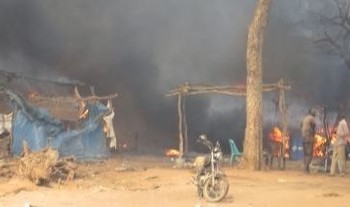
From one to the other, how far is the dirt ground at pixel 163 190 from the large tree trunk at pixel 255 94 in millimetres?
1107

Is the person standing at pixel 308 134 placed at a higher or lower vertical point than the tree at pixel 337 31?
lower

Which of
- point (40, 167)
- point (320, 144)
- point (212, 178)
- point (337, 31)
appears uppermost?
point (337, 31)

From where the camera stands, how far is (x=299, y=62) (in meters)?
27.1

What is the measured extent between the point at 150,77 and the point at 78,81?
3.13m

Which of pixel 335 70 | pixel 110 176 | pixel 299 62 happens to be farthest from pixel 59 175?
pixel 335 70

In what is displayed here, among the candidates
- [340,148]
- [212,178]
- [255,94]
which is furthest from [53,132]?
[212,178]

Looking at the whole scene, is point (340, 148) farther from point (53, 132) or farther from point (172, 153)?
point (53, 132)

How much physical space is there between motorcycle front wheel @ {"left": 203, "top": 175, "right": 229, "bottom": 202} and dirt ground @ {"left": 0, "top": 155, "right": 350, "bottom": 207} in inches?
6.0

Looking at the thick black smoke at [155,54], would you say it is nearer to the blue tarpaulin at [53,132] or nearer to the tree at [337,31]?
the tree at [337,31]

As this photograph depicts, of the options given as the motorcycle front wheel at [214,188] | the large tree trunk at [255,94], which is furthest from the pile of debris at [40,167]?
the large tree trunk at [255,94]

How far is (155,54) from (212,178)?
14.5 m

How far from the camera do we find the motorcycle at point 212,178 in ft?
36.6

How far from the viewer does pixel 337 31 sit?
28594 millimetres

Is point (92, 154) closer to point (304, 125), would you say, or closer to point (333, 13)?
point (304, 125)
